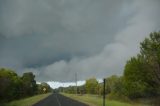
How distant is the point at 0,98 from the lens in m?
79.6

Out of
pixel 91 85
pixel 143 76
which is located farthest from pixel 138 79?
pixel 91 85

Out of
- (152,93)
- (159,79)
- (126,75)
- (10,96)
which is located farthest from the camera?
(10,96)

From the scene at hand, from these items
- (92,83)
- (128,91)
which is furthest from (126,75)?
(92,83)

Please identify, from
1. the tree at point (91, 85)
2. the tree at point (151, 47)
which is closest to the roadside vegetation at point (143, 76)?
the tree at point (151, 47)

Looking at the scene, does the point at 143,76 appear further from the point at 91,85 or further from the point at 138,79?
the point at 91,85

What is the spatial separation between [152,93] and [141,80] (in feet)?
16.3

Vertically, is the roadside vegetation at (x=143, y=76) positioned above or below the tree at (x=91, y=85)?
below

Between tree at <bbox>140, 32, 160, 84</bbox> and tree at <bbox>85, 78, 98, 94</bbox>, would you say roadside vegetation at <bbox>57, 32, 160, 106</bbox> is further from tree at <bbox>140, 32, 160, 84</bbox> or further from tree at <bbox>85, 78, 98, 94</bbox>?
tree at <bbox>85, 78, 98, 94</bbox>

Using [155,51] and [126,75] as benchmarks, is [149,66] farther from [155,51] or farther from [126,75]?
[126,75]

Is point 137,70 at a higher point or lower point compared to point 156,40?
lower

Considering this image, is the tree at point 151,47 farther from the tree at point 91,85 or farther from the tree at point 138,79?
the tree at point 91,85

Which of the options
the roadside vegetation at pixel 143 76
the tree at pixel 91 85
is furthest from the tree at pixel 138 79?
the tree at pixel 91 85

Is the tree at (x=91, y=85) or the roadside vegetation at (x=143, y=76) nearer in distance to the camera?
the roadside vegetation at (x=143, y=76)

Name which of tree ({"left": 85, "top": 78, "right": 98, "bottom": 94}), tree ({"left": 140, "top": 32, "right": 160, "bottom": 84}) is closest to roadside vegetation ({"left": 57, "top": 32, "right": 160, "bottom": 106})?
tree ({"left": 140, "top": 32, "right": 160, "bottom": 84})
